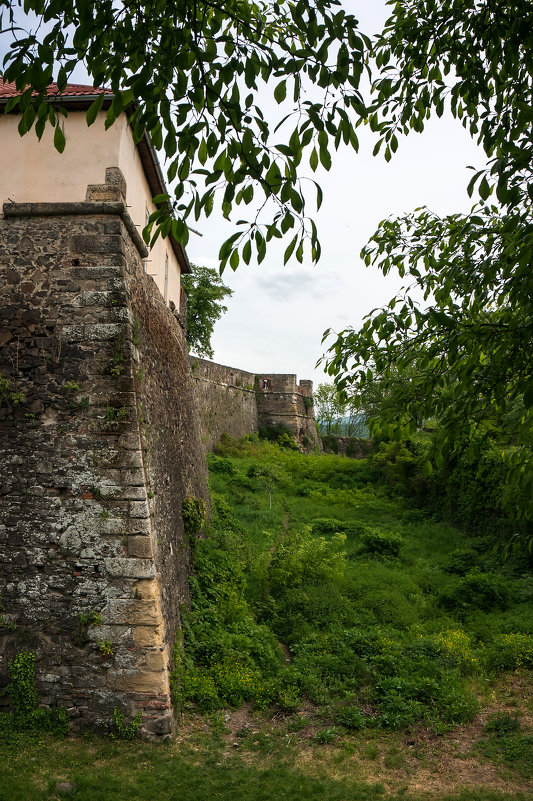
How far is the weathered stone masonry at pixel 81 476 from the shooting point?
634cm

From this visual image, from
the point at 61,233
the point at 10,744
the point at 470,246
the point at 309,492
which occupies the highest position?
the point at 61,233

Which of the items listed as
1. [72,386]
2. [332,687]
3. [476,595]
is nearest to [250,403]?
[476,595]

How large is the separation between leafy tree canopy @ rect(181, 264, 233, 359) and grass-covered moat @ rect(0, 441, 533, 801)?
618 inches

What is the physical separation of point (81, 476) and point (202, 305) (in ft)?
70.6

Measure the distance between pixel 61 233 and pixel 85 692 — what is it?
215 inches

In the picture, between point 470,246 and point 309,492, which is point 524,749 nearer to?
point 470,246

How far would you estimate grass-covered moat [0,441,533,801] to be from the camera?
5.65 meters

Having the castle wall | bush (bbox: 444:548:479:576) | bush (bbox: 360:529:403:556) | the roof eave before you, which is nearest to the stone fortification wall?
the castle wall

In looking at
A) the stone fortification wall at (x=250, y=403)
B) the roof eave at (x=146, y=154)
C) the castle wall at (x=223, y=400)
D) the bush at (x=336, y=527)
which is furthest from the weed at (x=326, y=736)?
the stone fortification wall at (x=250, y=403)

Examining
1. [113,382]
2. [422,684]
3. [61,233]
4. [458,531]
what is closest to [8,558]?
[113,382]

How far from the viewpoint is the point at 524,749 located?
628cm

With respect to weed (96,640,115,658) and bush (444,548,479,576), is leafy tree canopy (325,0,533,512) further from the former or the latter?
bush (444,548,479,576)

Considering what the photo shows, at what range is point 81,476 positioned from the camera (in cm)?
674

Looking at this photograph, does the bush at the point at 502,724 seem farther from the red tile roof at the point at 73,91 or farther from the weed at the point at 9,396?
the red tile roof at the point at 73,91
